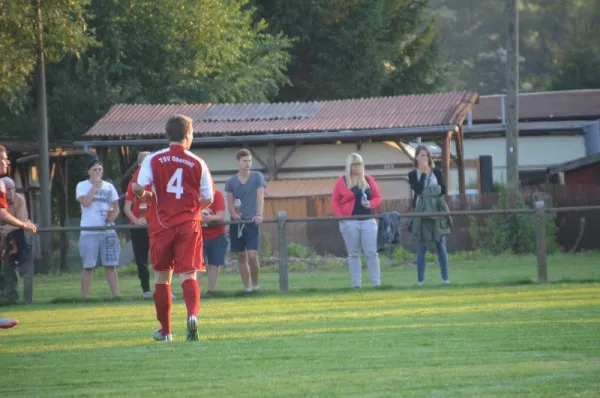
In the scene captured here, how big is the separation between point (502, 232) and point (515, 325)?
14741 mm

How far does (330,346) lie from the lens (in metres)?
9.55

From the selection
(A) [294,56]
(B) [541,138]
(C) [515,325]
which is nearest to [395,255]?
(C) [515,325]

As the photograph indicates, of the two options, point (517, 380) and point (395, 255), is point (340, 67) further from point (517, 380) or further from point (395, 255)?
point (517, 380)

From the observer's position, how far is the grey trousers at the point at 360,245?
17.1m

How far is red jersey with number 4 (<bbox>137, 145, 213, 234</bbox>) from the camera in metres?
10.3

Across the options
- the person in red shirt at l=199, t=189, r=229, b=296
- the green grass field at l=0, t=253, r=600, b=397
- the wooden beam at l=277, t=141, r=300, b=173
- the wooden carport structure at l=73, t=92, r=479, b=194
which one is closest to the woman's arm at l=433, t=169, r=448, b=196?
the green grass field at l=0, t=253, r=600, b=397

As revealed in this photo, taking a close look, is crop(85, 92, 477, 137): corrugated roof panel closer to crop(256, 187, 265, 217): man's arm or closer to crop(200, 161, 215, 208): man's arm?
crop(256, 187, 265, 217): man's arm

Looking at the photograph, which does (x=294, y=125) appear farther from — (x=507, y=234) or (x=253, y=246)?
(x=253, y=246)

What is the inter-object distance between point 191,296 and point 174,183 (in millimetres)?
997

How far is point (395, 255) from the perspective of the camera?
23125 mm

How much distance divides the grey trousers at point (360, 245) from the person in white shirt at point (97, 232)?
3.32m

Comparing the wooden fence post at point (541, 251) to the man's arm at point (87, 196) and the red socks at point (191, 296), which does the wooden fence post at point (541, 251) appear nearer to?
the man's arm at point (87, 196)

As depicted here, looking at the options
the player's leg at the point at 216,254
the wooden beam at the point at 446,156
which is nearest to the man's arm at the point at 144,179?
the player's leg at the point at 216,254

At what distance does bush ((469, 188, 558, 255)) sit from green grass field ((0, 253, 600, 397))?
8.12 meters
